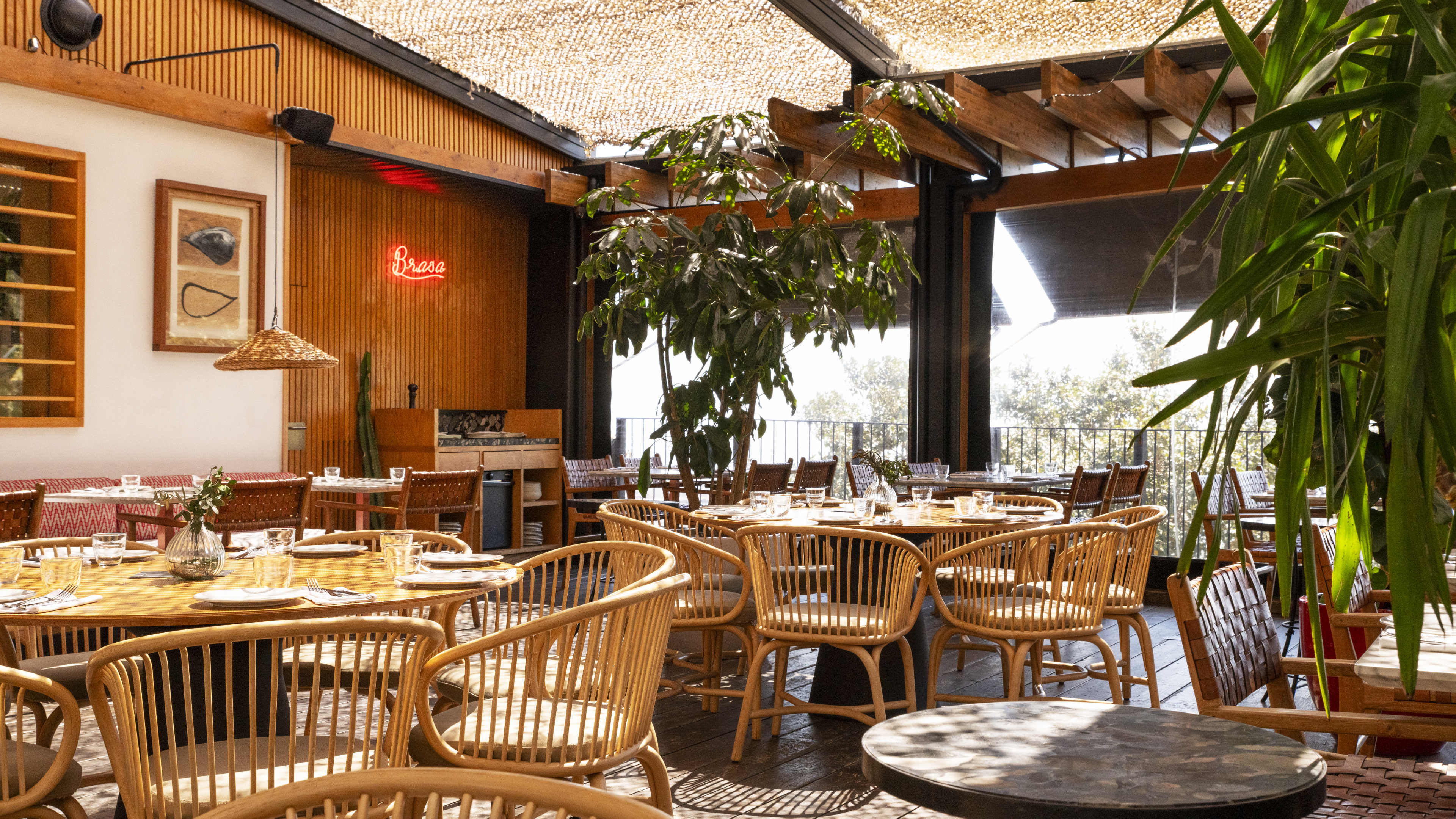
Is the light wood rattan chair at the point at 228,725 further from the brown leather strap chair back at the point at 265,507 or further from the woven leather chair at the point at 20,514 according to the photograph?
the brown leather strap chair back at the point at 265,507

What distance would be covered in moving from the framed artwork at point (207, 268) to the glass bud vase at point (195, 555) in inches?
206

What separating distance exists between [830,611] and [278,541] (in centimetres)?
171

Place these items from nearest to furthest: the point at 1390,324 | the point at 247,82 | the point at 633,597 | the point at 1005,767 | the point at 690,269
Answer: the point at 1390,324 < the point at 1005,767 < the point at 633,597 < the point at 690,269 < the point at 247,82

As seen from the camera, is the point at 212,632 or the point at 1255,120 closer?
the point at 1255,120

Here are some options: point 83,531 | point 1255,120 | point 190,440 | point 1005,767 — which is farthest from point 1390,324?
point 190,440

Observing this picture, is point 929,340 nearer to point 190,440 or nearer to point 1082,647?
point 1082,647

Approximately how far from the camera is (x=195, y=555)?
2.96 meters

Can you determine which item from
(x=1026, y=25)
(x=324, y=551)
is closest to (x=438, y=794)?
(x=324, y=551)

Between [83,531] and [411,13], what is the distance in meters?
3.71

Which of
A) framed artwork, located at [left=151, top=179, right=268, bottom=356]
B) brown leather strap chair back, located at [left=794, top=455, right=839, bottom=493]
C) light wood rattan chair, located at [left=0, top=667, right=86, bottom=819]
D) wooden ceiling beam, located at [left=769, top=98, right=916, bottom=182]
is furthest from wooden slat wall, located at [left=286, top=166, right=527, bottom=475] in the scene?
light wood rattan chair, located at [left=0, top=667, right=86, bottom=819]

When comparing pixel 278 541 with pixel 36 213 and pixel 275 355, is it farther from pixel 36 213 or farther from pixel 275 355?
pixel 36 213

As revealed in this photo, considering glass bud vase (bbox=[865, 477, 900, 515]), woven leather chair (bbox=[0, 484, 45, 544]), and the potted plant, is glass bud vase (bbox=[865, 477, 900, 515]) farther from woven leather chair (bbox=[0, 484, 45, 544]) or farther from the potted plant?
woven leather chair (bbox=[0, 484, 45, 544])

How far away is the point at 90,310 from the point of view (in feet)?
24.2

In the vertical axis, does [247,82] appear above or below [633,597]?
above
